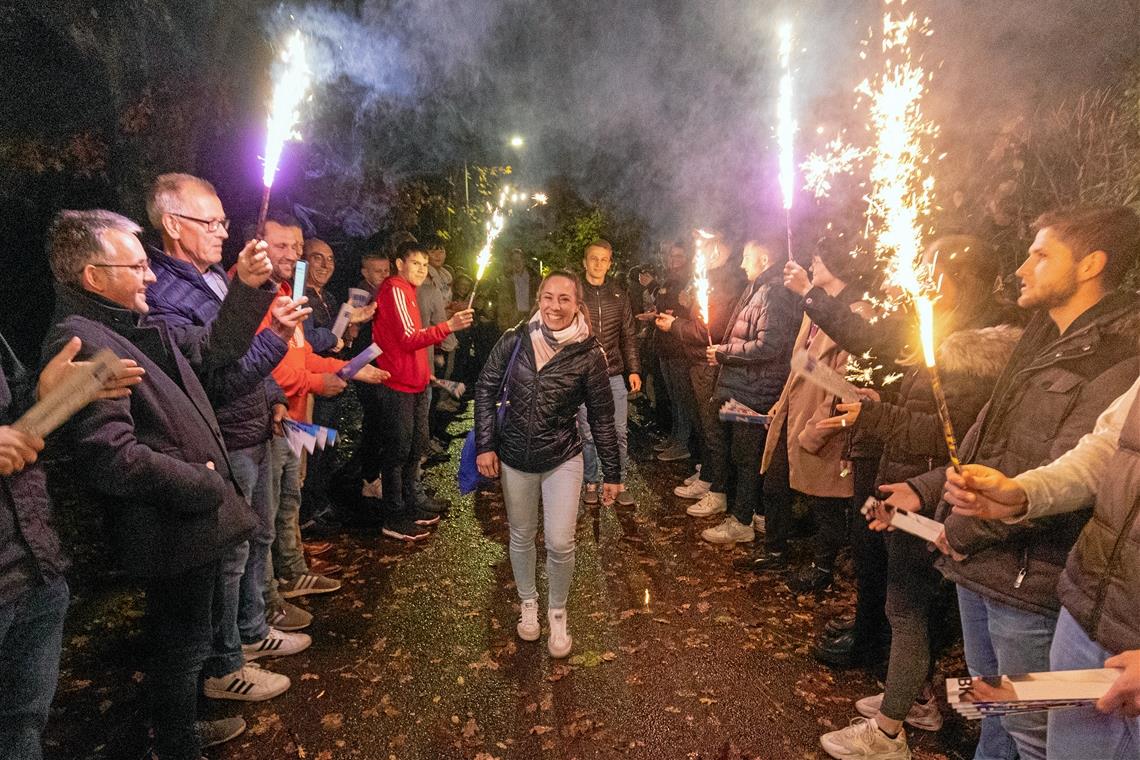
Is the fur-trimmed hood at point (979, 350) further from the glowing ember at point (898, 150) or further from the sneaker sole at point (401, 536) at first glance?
the sneaker sole at point (401, 536)

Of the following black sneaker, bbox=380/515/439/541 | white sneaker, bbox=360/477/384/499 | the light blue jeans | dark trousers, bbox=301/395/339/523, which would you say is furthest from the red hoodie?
the light blue jeans

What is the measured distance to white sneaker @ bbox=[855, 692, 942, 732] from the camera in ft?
12.2

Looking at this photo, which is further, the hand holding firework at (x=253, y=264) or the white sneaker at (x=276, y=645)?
the white sneaker at (x=276, y=645)

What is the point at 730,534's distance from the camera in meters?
6.39

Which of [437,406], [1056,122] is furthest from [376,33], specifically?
[1056,122]

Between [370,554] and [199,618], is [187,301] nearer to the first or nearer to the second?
[199,618]

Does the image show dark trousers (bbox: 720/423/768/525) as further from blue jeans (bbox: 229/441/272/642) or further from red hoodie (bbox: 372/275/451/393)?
blue jeans (bbox: 229/441/272/642)

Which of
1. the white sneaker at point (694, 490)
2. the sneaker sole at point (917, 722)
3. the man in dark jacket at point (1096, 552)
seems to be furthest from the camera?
the white sneaker at point (694, 490)

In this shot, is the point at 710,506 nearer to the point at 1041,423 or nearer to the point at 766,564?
the point at 766,564

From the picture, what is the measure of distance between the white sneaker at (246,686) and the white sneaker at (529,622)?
167cm

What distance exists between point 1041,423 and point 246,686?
15.5ft

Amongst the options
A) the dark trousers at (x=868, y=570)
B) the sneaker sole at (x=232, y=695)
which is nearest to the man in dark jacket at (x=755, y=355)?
the dark trousers at (x=868, y=570)

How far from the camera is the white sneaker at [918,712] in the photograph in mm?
3707

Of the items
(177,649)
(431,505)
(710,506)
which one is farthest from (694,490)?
(177,649)
